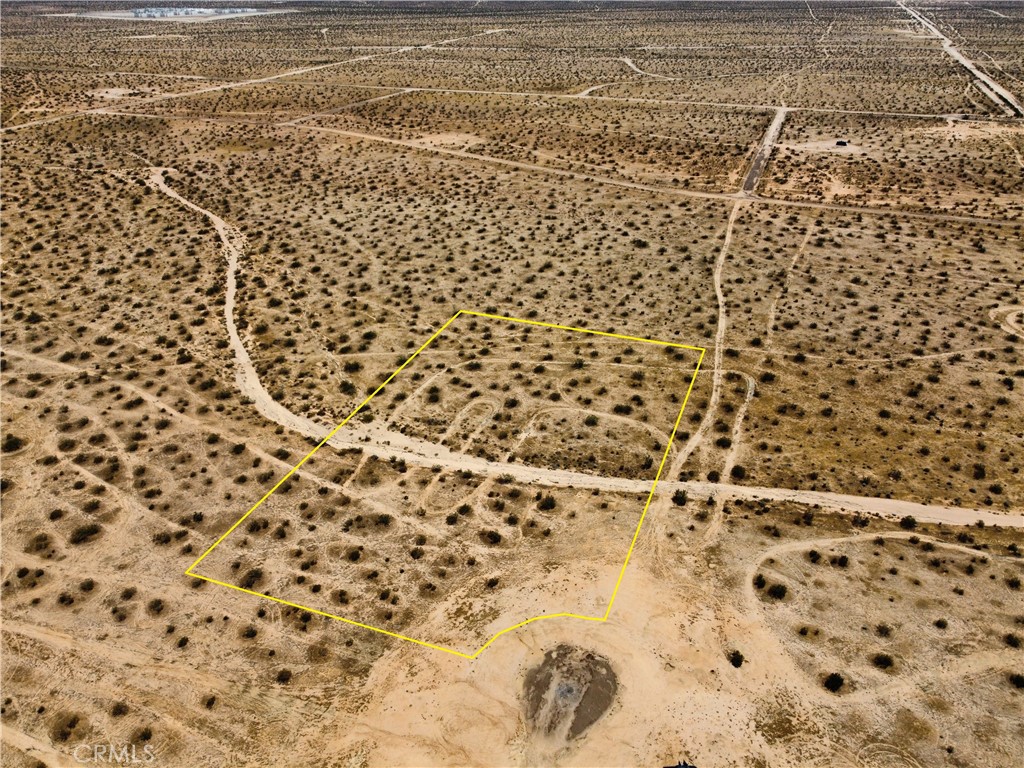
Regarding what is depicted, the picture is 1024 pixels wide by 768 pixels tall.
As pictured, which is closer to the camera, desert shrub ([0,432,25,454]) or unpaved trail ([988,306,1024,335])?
desert shrub ([0,432,25,454])

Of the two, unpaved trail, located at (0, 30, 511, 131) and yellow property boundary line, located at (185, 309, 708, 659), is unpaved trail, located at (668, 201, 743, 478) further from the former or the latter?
unpaved trail, located at (0, 30, 511, 131)

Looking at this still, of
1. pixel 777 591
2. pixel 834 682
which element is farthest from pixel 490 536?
pixel 834 682

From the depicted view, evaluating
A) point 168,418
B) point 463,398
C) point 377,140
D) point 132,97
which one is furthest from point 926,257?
point 132,97

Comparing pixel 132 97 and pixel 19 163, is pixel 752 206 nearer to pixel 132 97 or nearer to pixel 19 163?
pixel 19 163

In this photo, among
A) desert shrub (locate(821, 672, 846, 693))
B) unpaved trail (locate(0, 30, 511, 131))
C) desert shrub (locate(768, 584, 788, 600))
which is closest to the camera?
desert shrub (locate(821, 672, 846, 693))

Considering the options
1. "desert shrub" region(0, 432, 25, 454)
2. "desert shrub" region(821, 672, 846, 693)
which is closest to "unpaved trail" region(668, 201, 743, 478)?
"desert shrub" region(821, 672, 846, 693)

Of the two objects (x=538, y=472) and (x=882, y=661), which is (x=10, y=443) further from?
→ (x=882, y=661)

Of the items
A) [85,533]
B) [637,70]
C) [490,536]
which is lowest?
[85,533]

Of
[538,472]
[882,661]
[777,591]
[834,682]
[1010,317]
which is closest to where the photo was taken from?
[834,682]
